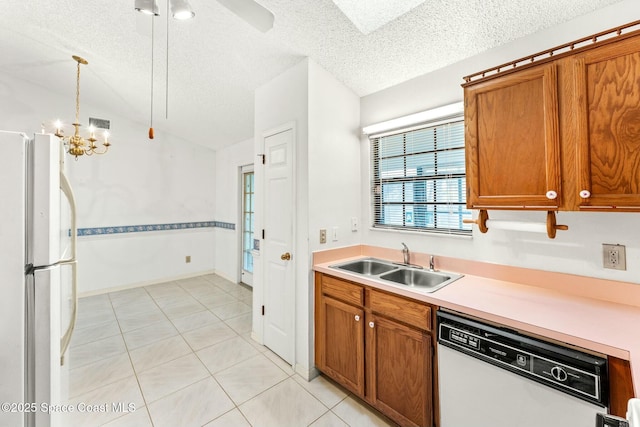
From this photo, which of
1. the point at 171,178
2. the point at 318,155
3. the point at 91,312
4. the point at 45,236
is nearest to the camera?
the point at 45,236

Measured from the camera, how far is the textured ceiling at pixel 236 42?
1.64m

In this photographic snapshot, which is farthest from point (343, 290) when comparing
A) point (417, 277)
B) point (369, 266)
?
point (417, 277)

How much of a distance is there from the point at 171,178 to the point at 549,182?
5.14 meters

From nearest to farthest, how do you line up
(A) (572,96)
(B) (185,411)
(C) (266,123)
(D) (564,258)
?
(A) (572,96) → (D) (564,258) → (B) (185,411) → (C) (266,123)

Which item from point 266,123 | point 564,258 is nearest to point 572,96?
point 564,258

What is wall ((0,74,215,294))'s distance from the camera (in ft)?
12.1

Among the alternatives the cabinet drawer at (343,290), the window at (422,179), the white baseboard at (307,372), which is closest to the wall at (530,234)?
the window at (422,179)

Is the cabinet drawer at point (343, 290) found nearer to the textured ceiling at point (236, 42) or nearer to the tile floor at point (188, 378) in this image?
the tile floor at point (188, 378)

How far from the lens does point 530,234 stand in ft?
5.46

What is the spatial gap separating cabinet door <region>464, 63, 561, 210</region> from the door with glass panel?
350 centimetres

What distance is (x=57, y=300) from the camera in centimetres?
102

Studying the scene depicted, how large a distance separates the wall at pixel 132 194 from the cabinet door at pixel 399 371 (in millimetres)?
4223

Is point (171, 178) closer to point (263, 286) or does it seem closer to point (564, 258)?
point (263, 286)

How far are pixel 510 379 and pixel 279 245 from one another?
179cm
